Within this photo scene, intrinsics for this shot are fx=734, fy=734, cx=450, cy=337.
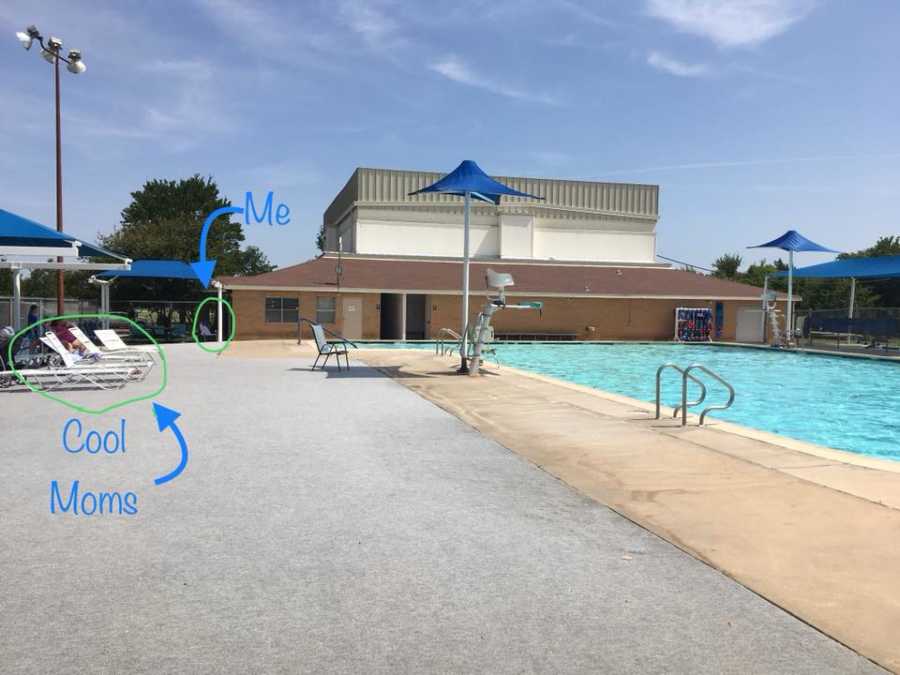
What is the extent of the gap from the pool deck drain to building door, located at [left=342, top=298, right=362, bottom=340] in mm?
20620

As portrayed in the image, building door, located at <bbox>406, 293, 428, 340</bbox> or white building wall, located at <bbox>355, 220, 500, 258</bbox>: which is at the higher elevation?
white building wall, located at <bbox>355, 220, 500, 258</bbox>

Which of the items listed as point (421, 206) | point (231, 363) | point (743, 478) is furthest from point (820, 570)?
point (421, 206)

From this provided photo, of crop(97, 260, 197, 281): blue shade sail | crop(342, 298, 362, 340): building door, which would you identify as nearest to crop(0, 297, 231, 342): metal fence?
crop(97, 260, 197, 281): blue shade sail

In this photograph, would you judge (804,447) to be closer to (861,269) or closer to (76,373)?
(76,373)

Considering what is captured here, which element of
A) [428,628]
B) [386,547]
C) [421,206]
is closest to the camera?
[428,628]

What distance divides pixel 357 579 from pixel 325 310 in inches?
1061

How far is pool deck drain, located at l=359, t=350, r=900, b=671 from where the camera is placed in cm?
375

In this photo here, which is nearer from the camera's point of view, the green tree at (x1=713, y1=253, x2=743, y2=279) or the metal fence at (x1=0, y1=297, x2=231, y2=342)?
the metal fence at (x1=0, y1=297, x2=231, y2=342)

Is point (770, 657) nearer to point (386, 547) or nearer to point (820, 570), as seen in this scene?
point (820, 570)

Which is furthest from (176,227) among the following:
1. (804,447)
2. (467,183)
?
(804,447)

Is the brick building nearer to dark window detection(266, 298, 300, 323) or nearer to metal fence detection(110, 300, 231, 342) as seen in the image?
dark window detection(266, 298, 300, 323)

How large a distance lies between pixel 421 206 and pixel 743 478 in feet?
116

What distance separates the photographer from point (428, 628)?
336 centimetres

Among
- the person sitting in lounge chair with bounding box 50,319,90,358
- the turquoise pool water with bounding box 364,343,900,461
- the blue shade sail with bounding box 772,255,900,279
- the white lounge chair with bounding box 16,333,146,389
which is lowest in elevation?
the turquoise pool water with bounding box 364,343,900,461
